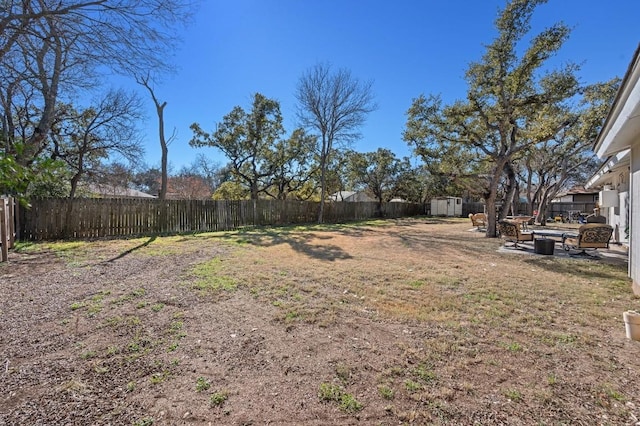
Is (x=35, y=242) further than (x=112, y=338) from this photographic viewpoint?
Yes

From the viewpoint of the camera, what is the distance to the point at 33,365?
7.67ft

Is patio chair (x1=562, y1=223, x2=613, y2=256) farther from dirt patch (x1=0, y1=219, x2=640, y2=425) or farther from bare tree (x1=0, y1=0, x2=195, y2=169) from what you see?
bare tree (x1=0, y1=0, x2=195, y2=169)

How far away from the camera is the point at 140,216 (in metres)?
10.9

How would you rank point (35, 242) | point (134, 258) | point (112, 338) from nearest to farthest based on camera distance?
point (112, 338)
point (134, 258)
point (35, 242)

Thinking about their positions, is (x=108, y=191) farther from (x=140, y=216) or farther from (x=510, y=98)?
(x=510, y=98)

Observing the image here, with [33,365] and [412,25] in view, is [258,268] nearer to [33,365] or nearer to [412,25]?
[33,365]

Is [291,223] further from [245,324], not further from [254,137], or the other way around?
[245,324]

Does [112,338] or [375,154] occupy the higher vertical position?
[375,154]

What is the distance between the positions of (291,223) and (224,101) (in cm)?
799

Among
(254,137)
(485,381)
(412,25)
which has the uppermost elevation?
(412,25)

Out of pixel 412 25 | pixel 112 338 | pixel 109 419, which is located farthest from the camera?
pixel 412 25

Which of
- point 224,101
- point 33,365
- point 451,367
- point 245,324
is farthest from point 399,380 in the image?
point 224,101

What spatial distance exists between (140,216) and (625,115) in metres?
12.6

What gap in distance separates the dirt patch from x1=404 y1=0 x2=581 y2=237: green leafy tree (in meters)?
6.24
